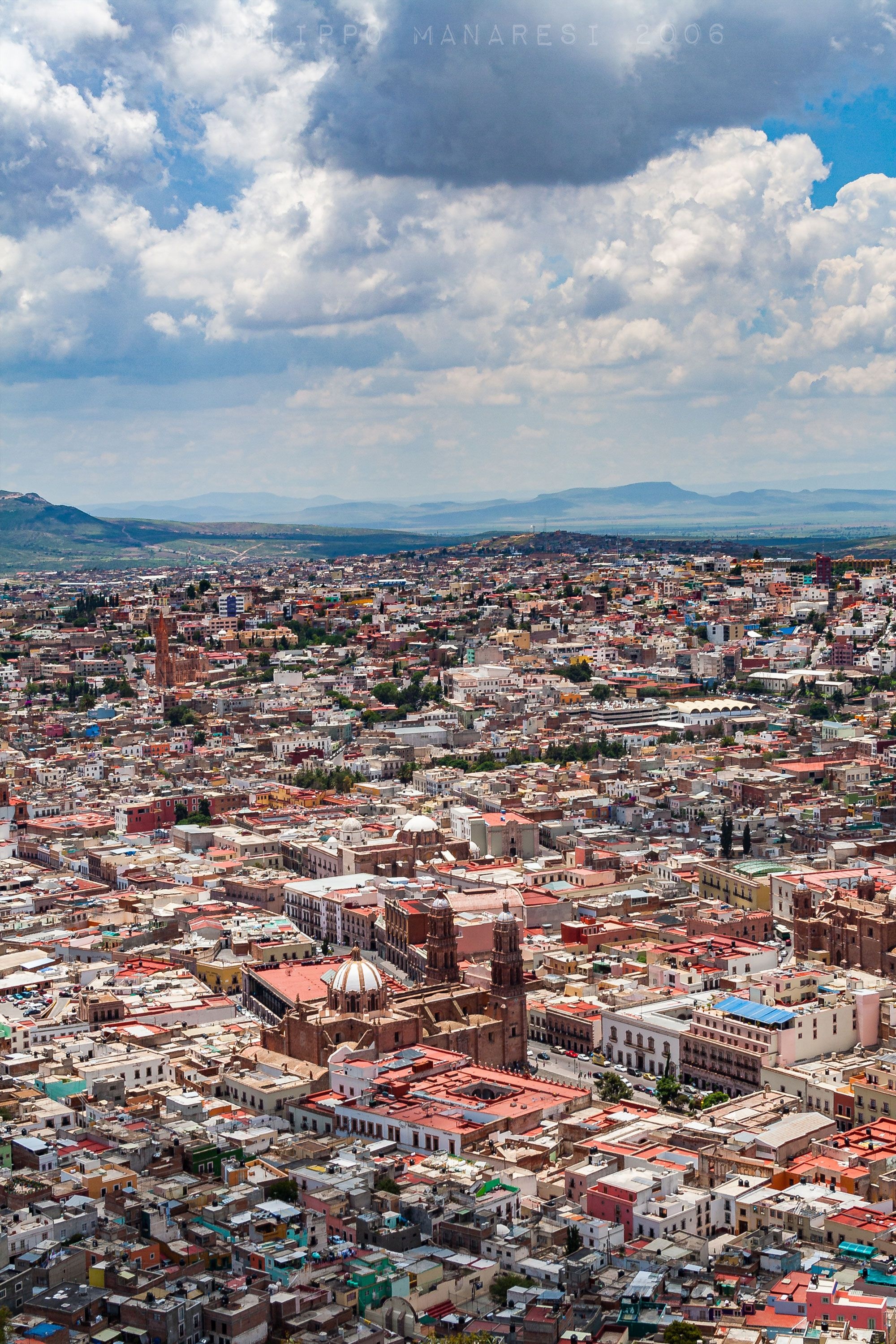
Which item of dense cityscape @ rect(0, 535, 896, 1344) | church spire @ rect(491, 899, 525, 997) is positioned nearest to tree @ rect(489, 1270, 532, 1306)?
Result: dense cityscape @ rect(0, 535, 896, 1344)

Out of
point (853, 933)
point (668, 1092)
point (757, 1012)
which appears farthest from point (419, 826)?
point (668, 1092)

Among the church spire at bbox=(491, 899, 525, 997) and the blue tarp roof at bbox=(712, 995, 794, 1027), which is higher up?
the church spire at bbox=(491, 899, 525, 997)

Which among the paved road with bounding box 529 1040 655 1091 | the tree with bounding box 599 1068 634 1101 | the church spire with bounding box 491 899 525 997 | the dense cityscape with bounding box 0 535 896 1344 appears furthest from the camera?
the church spire with bounding box 491 899 525 997

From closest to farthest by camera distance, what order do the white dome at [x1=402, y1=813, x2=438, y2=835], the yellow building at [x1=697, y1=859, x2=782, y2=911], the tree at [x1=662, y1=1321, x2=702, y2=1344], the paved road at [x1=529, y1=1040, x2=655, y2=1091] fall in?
1. the tree at [x1=662, y1=1321, x2=702, y2=1344]
2. the paved road at [x1=529, y1=1040, x2=655, y2=1091]
3. the yellow building at [x1=697, y1=859, x2=782, y2=911]
4. the white dome at [x1=402, y1=813, x2=438, y2=835]

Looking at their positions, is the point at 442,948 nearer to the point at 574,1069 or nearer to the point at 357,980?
the point at 357,980

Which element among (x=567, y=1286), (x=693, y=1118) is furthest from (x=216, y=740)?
(x=567, y=1286)

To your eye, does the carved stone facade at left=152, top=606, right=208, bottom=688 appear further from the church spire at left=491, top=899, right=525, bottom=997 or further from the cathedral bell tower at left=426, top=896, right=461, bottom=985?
the church spire at left=491, top=899, right=525, bottom=997

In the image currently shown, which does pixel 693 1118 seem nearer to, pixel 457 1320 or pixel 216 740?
pixel 457 1320
